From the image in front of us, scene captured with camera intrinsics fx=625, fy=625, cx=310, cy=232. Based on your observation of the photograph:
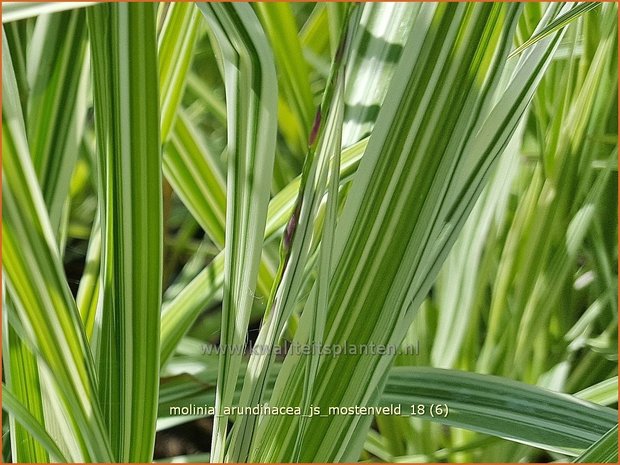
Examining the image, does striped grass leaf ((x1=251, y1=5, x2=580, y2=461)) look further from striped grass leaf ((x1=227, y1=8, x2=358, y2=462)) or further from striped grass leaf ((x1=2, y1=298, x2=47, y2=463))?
striped grass leaf ((x1=2, y1=298, x2=47, y2=463))

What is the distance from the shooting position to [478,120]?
292 millimetres

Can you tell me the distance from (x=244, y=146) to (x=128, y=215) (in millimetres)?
A: 64

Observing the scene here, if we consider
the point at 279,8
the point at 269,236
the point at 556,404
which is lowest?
the point at 556,404

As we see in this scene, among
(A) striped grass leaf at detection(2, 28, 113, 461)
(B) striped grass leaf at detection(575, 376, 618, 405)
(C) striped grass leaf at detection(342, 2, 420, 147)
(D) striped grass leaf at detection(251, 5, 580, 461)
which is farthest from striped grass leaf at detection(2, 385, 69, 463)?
(B) striped grass leaf at detection(575, 376, 618, 405)

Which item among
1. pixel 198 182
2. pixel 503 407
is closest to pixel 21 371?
pixel 198 182

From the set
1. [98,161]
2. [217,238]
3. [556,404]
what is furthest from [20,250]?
[556,404]

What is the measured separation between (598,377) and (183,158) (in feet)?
1.17

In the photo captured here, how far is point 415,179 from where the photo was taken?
11.4 inches

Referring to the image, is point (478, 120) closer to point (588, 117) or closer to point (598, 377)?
point (588, 117)

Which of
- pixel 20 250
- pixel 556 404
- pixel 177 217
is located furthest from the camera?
pixel 177 217

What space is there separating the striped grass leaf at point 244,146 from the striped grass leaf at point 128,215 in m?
0.03

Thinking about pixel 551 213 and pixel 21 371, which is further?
pixel 551 213

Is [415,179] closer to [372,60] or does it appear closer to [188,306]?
[372,60]

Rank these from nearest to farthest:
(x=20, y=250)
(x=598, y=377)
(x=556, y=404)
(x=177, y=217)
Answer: (x=20, y=250) < (x=556, y=404) < (x=598, y=377) < (x=177, y=217)
